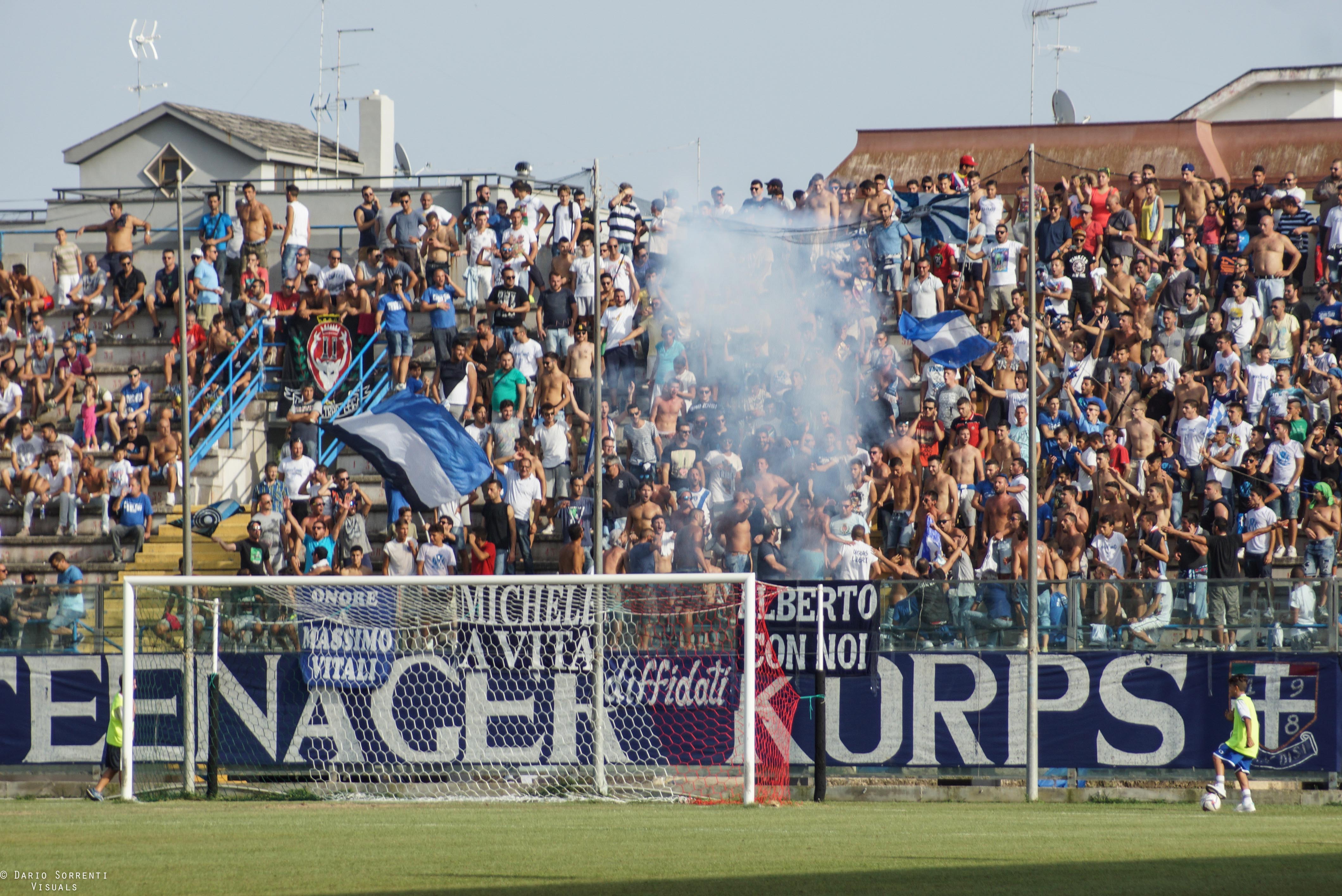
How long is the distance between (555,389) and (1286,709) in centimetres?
1083

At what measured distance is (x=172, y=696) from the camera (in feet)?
62.7

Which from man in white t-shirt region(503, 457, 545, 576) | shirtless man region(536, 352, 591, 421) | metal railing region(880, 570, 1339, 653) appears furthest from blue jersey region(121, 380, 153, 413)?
metal railing region(880, 570, 1339, 653)

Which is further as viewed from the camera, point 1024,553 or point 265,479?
point 265,479

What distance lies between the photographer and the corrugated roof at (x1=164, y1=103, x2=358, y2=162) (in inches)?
1593

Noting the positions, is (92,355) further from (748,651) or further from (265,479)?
(748,651)

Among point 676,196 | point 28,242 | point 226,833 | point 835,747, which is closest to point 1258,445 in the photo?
point 835,747

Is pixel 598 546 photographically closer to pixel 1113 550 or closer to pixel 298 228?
pixel 1113 550

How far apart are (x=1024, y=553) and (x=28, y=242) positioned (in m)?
22.2

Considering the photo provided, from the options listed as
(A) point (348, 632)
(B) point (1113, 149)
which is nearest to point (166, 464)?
(A) point (348, 632)

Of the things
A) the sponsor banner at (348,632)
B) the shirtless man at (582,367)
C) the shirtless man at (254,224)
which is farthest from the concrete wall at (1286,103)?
the sponsor banner at (348,632)

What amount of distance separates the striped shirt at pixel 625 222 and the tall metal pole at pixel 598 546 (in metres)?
1.36

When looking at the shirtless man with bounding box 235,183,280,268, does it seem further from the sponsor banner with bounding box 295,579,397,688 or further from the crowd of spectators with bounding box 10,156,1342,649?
the sponsor banner with bounding box 295,579,397,688

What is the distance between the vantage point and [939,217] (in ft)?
80.0

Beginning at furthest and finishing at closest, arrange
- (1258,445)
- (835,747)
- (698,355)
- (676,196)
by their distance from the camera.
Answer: (676,196) < (698,355) < (1258,445) < (835,747)
